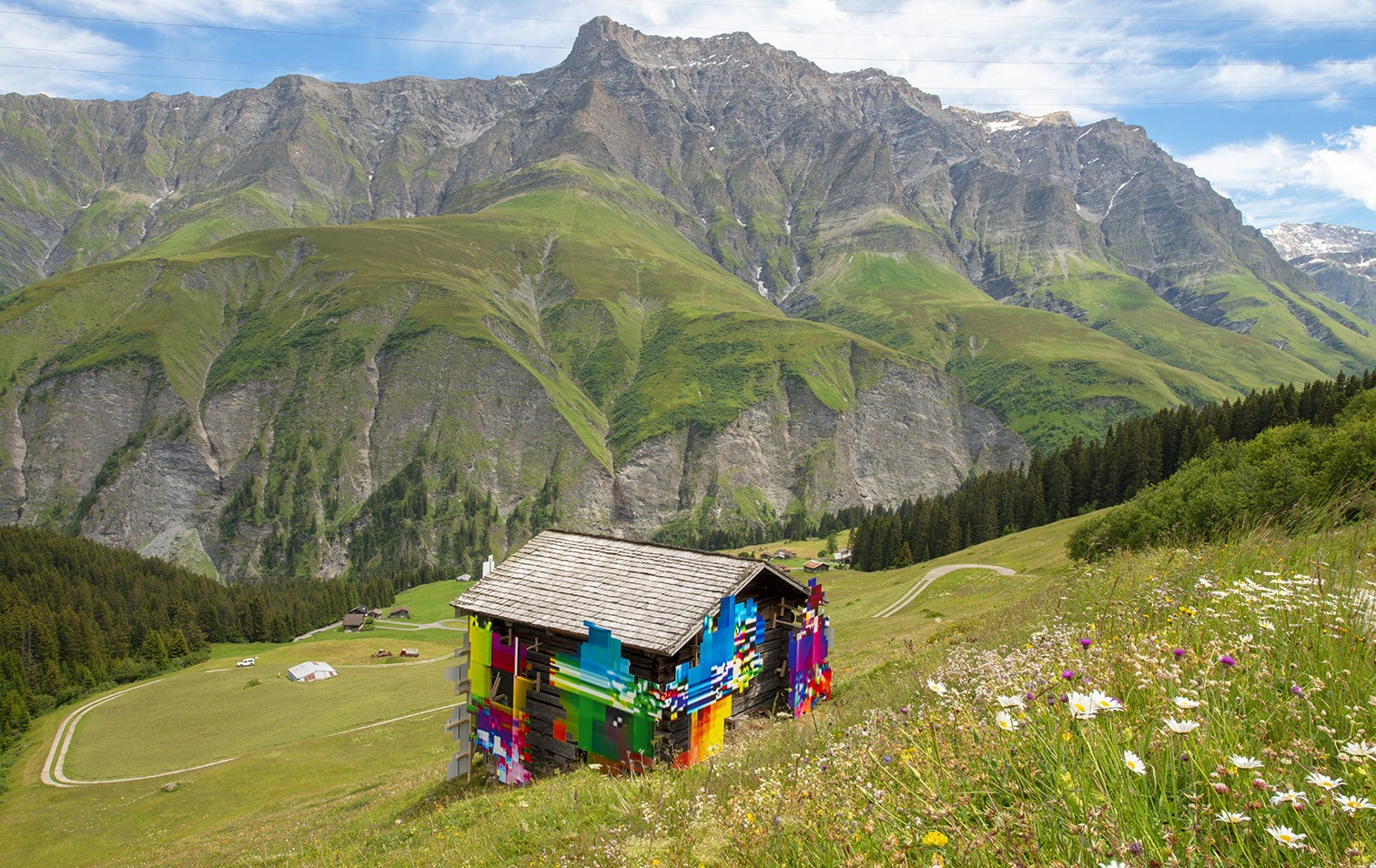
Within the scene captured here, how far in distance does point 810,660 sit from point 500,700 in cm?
1033

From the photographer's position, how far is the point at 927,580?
6988cm

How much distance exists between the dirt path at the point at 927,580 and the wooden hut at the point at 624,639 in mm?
39404

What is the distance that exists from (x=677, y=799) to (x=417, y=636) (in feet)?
378

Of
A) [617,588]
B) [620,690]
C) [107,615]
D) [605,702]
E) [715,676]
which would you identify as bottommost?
[107,615]

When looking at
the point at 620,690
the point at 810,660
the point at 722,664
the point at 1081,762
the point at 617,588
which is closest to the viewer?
the point at 1081,762

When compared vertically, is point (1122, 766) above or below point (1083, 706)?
below

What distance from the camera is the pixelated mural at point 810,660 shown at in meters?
23.7

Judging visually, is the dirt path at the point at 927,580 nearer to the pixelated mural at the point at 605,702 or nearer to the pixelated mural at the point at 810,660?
the pixelated mural at the point at 810,660

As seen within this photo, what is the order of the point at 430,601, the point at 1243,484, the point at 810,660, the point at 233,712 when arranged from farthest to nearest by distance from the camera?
the point at 430,601
the point at 233,712
the point at 1243,484
the point at 810,660

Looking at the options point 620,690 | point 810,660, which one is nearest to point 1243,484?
point 810,660

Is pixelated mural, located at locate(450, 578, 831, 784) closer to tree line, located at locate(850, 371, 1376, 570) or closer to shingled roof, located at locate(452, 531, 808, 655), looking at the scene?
shingled roof, located at locate(452, 531, 808, 655)

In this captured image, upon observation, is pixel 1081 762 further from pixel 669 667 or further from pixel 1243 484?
pixel 1243 484

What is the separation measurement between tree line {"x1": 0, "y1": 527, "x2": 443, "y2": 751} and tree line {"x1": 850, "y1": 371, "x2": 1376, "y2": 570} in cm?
10424

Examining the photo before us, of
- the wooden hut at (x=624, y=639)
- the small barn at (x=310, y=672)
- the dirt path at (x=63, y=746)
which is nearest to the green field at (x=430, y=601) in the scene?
the small barn at (x=310, y=672)
